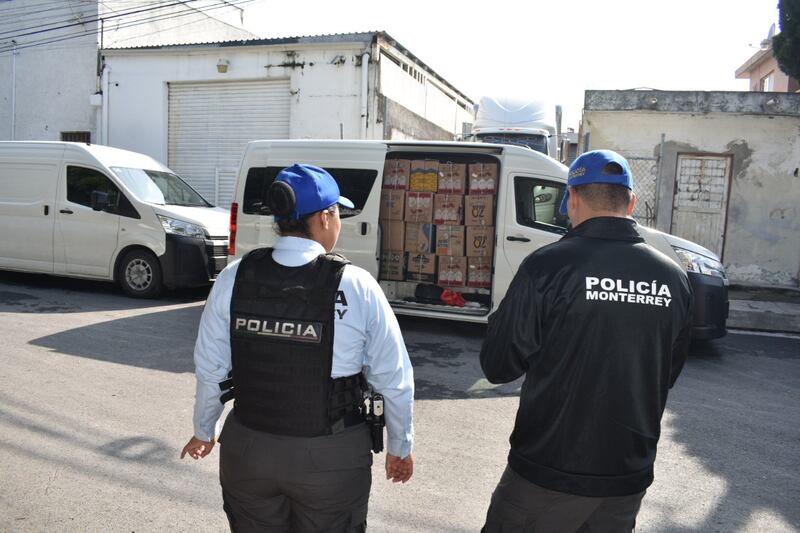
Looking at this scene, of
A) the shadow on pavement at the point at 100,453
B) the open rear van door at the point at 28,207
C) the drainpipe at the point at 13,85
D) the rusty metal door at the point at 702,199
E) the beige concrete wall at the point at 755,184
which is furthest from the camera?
the drainpipe at the point at 13,85

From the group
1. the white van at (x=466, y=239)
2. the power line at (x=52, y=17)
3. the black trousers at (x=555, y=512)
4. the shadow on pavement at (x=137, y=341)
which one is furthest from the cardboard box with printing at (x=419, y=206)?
the power line at (x=52, y=17)

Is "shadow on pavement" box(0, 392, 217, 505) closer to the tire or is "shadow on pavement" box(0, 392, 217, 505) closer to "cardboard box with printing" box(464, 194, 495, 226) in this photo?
the tire

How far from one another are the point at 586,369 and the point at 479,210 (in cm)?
612

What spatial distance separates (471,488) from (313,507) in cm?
199

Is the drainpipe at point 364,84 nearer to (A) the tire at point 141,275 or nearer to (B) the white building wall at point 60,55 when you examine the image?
(A) the tire at point 141,275

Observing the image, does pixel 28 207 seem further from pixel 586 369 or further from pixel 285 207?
pixel 586 369

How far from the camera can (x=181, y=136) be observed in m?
16.4

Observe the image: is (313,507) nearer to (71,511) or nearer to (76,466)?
(71,511)

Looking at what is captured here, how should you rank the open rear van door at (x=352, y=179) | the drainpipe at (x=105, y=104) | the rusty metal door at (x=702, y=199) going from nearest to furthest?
the open rear van door at (x=352, y=179)
the rusty metal door at (x=702, y=199)
the drainpipe at (x=105, y=104)

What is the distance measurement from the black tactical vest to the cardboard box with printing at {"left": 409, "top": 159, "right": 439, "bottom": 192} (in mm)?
6086

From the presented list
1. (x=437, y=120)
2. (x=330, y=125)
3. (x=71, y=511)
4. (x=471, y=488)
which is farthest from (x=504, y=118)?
(x=71, y=511)

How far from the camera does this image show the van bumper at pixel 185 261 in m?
9.11

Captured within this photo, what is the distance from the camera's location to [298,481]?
2039 mm

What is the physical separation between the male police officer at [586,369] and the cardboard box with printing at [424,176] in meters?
6.12
